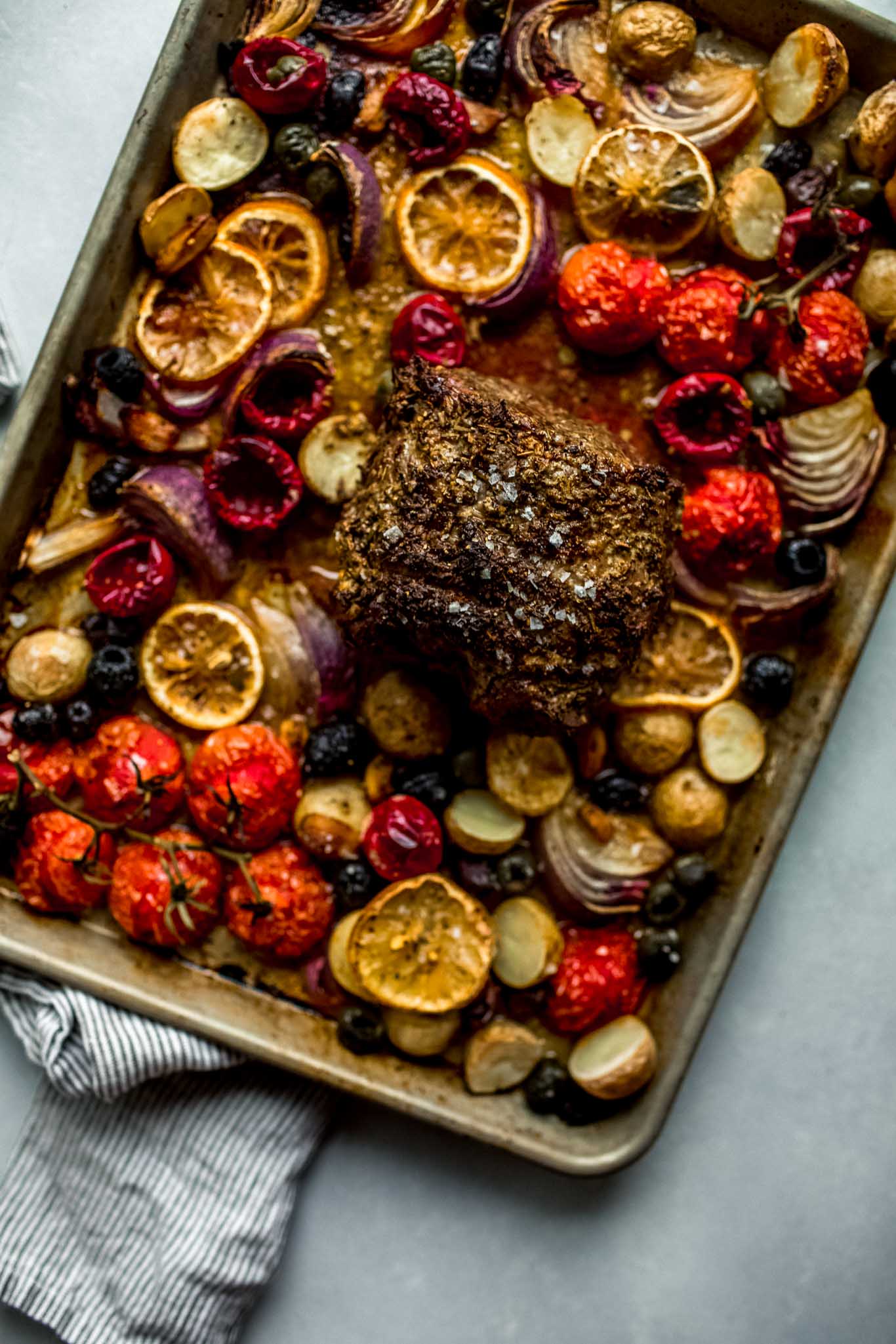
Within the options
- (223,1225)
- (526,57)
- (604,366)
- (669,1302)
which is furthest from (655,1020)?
(526,57)

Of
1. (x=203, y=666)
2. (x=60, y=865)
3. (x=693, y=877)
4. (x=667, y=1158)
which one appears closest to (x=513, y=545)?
(x=203, y=666)

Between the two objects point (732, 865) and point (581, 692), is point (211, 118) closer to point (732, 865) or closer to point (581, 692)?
point (581, 692)

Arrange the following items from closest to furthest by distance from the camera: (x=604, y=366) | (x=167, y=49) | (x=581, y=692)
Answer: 1. (x=581, y=692)
2. (x=167, y=49)
3. (x=604, y=366)

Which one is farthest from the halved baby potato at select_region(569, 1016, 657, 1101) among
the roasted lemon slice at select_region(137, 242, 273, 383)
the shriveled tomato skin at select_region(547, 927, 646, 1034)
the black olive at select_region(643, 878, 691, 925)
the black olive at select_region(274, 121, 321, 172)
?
the black olive at select_region(274, 121, 321, 172)

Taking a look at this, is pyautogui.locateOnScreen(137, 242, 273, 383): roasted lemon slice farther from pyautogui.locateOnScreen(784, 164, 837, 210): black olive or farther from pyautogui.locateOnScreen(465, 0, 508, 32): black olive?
pyautogui.locateOnScreen(784, 164, 837, 210): black olive

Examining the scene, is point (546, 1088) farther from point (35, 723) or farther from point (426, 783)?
point (35, 723)

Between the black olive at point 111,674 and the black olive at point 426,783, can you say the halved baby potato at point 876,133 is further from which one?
the black olive at point 111,674
